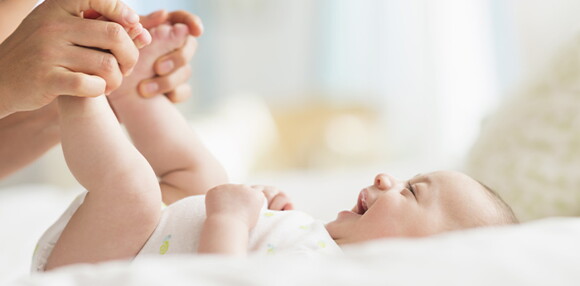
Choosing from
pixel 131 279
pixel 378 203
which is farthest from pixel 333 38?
pixel 131 279

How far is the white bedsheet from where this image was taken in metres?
0.62

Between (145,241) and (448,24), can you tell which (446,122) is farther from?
(145,241)

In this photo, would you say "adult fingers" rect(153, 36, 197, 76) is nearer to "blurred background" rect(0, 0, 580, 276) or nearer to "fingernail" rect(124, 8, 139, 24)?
"fingernail" rect(124, 8, 139, 24)

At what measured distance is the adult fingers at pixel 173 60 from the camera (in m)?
1.23

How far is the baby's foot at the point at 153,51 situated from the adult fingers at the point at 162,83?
11 millimetres

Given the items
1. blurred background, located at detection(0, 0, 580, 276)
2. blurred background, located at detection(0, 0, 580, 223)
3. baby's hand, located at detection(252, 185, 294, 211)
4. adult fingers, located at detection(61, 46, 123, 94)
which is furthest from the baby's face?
blurred background, located at detection(0, 0, 580, 223)

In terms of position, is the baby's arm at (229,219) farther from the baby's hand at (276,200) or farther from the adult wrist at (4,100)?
the adult wrist at (4,100)

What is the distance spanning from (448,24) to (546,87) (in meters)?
2.19

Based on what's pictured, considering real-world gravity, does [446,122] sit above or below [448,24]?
below

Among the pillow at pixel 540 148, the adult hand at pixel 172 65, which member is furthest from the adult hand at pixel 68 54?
the pillow at pixel 540 148

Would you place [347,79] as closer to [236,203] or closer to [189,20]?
[189,20]

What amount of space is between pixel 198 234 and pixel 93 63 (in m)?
0.27

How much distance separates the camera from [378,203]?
1.03 meters

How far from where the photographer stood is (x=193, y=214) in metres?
1.01
